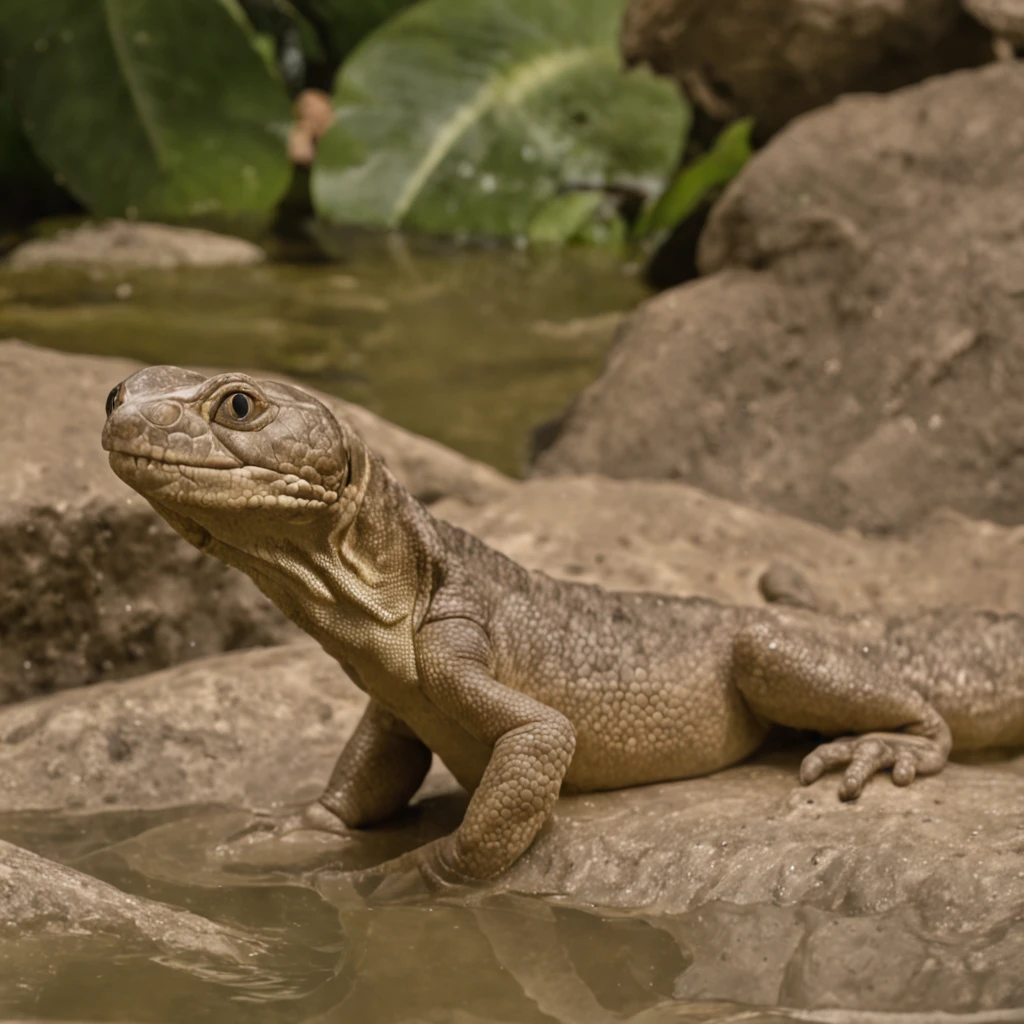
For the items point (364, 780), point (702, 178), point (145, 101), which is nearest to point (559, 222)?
point (702, 178)

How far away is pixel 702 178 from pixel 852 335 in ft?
12.7

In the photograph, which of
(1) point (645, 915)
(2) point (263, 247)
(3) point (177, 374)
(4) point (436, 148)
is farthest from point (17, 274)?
(1) point (645, 915)

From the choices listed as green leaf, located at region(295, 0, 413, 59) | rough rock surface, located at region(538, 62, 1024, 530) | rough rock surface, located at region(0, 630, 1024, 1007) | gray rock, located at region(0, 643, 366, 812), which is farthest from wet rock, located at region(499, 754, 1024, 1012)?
green leaf, located at region(295, 0, 413, 59)

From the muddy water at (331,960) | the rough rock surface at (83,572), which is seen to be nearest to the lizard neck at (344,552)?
the muddy water at (331,960)

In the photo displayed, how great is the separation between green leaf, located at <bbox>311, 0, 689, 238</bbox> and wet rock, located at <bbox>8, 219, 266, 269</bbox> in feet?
2.90

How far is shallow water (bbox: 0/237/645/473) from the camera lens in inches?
331

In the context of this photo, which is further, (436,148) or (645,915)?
(436,148)

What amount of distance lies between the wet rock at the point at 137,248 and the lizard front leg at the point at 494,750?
7.42 metres

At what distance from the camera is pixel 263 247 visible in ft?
37.1

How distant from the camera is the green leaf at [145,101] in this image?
36.8ft

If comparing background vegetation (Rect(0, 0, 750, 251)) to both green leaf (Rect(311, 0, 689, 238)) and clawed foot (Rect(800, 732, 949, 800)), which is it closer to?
green leaf (Rect(311, 0, 689, 238))

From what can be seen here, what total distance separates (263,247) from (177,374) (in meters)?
7.95

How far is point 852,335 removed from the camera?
7.15 metres

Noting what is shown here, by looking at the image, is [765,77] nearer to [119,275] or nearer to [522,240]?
[522,240]
